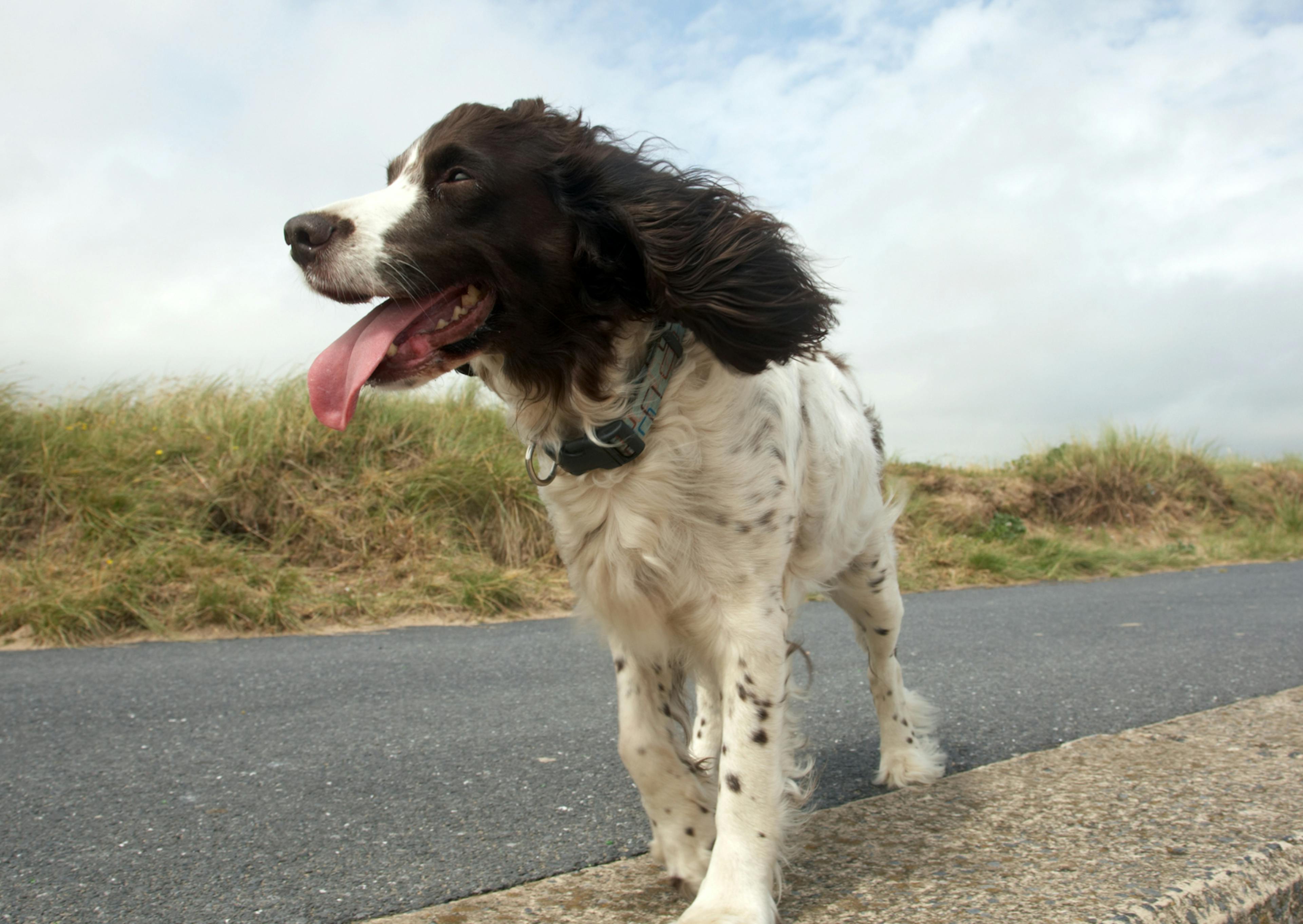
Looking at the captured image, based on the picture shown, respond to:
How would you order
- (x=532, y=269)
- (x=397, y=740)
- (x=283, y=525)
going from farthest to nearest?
(x=283, y=525)
(x=397, y=740)
(x=532, y=269)

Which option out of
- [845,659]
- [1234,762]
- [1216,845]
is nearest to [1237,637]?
[845,659]

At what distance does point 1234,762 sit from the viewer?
2.93 m

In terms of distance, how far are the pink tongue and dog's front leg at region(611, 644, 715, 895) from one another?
0.92 m

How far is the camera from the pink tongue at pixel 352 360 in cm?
224

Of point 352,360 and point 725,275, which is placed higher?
point 725,275

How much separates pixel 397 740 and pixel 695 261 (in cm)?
230

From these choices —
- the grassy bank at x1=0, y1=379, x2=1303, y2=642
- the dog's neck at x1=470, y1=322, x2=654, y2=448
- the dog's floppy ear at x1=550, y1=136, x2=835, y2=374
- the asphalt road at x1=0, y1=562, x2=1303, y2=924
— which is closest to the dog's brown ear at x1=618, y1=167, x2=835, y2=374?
the dog's floppy ear at x1=550, y1=136, x2=835, y2=374

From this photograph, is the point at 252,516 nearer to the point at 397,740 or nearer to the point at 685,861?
the point at 397,740

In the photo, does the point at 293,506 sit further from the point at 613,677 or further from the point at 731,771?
the point at 731,771

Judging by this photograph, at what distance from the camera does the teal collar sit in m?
2.31

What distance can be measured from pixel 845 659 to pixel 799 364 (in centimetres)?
306

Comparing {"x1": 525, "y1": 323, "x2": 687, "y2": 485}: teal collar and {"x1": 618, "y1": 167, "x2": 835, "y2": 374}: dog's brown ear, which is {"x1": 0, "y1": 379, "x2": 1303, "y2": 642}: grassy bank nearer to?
{"x1": 525, "y1": 323, "x2": 687, "y2": 485}: teal collar

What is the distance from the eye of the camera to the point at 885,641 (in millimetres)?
3389

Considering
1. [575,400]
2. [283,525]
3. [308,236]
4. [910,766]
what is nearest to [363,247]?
[308,236]
